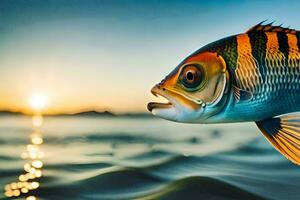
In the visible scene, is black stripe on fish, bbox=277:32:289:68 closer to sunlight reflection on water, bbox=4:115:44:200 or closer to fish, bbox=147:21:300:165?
fish, bbox=147:21:300:165

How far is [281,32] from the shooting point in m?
1.22

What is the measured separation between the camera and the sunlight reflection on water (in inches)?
57.6

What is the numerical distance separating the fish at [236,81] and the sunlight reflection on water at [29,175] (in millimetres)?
451

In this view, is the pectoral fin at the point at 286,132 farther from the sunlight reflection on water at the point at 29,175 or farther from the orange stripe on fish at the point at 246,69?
the sunlight reflection on water at the point at 29,175

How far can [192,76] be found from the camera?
46.5 inches

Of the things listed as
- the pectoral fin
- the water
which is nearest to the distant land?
the water

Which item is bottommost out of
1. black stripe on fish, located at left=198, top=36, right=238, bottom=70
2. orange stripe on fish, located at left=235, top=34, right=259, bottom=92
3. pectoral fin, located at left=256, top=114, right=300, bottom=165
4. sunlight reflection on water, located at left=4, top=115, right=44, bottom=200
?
pectoral fin, located at left=256, top=114, right=300, bottom=165

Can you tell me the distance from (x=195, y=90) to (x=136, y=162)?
0.41 metres

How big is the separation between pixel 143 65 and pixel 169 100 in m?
0.35

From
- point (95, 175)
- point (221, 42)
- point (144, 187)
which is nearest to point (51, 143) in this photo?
point (95, 175)

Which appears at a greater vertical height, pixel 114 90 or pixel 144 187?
pixel 114 90

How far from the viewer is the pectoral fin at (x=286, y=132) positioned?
1252 millimetres

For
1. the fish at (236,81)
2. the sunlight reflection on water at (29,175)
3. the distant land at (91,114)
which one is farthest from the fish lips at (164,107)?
the sunlight reflection on water at (29,175)

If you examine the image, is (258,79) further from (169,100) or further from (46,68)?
(46,68)
